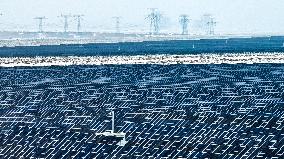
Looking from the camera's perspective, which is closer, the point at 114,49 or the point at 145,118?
the point at 145,118

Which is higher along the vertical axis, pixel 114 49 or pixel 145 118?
pixel 145 118

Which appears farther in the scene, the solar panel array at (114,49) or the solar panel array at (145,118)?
the solar panel array at (114,49)

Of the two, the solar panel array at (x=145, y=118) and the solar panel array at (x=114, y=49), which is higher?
the solar panel array at (x=145, y=118)

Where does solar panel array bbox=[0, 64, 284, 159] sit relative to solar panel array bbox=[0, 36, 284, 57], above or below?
above

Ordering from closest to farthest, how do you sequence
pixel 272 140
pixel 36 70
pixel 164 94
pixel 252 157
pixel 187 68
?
pixel 252 157, pixel 272 140, pixel 164 94, pixel 36 70, pixel 187 68

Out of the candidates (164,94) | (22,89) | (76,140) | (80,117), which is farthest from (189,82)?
(76,140)

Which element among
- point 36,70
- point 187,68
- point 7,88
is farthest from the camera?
point 187,68

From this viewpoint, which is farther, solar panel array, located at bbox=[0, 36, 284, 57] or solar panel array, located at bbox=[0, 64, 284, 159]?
solar panel array, located at bbox=[0, 36, 284, 57]

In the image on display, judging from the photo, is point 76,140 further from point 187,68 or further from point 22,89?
point 187,68
